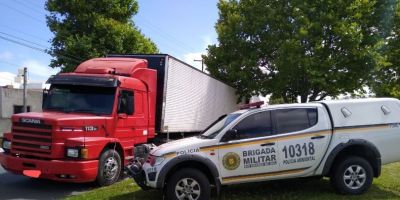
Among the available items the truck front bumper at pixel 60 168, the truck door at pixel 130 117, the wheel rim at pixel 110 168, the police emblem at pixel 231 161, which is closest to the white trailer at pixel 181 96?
the truck door at pixel 130 117

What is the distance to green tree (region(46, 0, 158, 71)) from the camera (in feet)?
78.4

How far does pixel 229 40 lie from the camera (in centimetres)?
2727

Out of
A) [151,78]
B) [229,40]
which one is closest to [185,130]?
[151,78]

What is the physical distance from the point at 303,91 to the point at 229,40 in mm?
5272

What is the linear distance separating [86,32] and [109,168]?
15350 mm

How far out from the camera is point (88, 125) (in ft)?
33.7

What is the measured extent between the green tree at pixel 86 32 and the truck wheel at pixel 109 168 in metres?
13.8

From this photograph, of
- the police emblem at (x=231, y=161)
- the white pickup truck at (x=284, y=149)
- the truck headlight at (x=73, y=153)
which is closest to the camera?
the white pickup truck at (x=284, y=149)

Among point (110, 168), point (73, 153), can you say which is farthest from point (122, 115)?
point (73, 153)

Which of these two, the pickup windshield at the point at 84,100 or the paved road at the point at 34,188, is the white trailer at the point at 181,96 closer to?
the pickup windshield at the point at 84,100

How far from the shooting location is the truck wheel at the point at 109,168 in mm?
10312

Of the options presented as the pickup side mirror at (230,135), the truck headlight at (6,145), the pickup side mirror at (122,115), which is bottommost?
the truck headlight at (6,145)

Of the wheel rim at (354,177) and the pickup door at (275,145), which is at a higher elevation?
the pickup door at (275,145)

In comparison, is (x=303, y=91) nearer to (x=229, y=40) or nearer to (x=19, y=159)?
(x=229, y=40)
